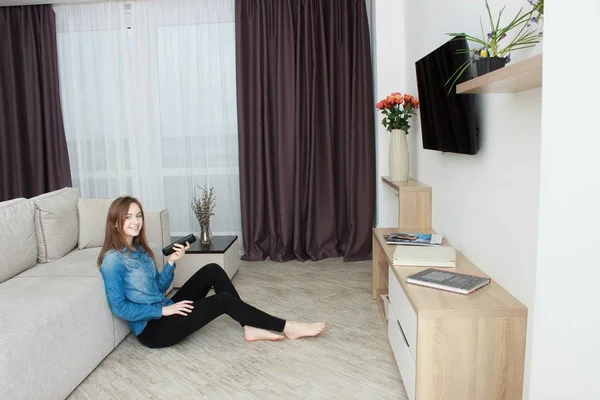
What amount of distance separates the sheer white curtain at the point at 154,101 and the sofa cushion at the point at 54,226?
153cm

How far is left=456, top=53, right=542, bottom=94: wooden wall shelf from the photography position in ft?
4.36

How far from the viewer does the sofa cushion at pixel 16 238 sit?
2.71 metres

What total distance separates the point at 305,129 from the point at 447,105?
2.20 metres

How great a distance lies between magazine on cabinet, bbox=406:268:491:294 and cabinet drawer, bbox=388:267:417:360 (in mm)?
97

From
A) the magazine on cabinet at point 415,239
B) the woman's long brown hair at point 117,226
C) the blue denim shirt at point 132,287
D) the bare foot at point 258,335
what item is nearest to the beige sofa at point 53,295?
the blue denim shirt at point 132,287

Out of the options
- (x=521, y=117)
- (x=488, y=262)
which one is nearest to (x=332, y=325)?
(x=488, y=262)

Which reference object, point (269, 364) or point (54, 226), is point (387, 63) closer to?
point (269, 364)

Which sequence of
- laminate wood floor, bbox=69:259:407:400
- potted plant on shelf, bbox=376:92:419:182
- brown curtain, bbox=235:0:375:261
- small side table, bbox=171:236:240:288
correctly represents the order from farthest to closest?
brown curtain, bbox=235:0:375:261, small side table, bbox=171:236:240:288, potted plant on shelf, bbox=376:92:419:182, laminate wood floor, bbox=69:259:407:400

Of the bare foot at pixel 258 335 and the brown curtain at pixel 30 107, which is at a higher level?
the brown curtain at pixel 30 107

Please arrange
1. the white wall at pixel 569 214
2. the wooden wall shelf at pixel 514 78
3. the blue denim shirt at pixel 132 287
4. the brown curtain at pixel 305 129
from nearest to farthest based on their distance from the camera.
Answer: the white wall at pixel 569 214
the wooden wall shelf at pixel 514 78
the blue denim shirt at pixel 132 287
the brown curtain at pixel 305 129

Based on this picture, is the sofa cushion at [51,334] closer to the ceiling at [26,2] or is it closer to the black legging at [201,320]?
the black legging at [201,320]

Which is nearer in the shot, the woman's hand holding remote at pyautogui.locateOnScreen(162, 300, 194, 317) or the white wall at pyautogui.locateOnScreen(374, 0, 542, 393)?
the white wall at pyautogui.locateOnScreen(374, 0, 542, 393)

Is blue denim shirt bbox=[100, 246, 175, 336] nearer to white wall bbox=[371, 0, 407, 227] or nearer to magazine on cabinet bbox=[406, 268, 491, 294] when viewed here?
magazine on cabinet bbox=[406, 268, 491, 294]

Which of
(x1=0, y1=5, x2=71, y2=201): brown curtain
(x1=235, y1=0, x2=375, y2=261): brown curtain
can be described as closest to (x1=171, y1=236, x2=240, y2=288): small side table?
(x1=235, y1=0, x2=375, y2=261): brown curtain
